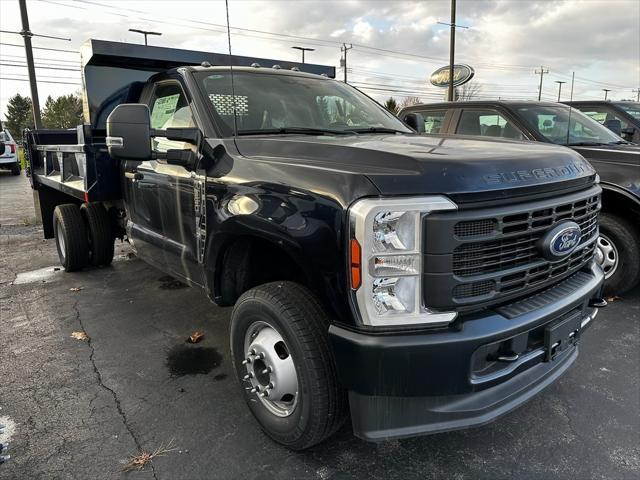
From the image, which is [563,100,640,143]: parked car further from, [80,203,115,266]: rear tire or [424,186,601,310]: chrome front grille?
[80,203,115,266]: rear tire

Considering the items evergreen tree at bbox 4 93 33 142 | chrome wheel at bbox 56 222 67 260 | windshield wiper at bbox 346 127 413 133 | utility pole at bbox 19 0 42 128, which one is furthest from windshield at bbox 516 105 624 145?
evergreen tree at bbox 4 93 33 142

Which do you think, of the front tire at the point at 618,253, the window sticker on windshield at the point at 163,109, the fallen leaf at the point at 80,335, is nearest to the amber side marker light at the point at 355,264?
the window sticker on windshield at the point at 163,109

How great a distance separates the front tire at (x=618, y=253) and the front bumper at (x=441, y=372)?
2.86m

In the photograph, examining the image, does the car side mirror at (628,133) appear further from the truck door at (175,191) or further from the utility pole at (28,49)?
the utility pole at (28,49)

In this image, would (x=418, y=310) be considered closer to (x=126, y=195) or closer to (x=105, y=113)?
(x=126, y=195)

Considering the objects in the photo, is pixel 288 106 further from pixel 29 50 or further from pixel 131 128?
pixel 29 50

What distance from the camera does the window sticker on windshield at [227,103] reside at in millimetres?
3215

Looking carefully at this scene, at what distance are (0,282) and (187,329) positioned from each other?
2.97m

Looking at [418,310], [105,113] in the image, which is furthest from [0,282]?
[418,310]

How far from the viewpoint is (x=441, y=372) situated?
1.99m

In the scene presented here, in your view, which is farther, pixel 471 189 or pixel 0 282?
pixel 0 282

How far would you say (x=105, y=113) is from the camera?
4.98m

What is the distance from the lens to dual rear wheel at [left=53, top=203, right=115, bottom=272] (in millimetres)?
5688

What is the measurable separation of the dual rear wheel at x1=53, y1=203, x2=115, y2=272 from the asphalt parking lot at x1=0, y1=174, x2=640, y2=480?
4.08 feet
